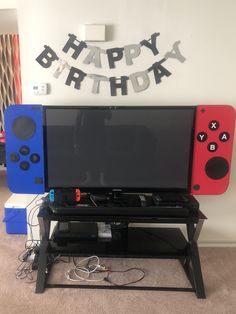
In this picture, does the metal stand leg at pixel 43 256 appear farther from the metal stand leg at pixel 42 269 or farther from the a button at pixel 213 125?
the a button at pixel 213 125

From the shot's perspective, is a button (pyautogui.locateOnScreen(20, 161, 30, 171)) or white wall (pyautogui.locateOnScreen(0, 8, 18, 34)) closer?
a button (pyautogui.locateOnScreen(20, 161, 30, 171))

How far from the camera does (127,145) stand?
2025 mm

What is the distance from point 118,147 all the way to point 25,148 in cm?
65

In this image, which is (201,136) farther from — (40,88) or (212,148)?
(40,88)

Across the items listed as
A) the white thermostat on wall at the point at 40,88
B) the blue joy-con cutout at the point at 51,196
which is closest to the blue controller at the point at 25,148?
the blue joy-con cutout at the point at 51,196

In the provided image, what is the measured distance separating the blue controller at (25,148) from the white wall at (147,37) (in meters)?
0.28

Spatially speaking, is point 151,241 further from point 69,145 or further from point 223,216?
point 69,145

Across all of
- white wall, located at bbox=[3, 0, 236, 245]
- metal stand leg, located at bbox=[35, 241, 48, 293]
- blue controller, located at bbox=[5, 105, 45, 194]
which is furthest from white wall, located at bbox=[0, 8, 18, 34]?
metal stand leg, located at bbox=[35, 241, 48, 293]

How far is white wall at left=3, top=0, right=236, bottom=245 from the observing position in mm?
2092

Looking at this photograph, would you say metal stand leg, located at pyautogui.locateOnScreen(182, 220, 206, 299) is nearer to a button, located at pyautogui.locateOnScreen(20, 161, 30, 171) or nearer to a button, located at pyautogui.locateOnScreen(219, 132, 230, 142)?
a button, located at pyautogui.locateOnScreen(219, 132, 230, 142)

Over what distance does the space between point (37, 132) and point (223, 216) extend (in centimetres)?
166

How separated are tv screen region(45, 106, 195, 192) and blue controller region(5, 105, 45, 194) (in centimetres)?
6

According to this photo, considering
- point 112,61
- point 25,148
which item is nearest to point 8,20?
point 112,61

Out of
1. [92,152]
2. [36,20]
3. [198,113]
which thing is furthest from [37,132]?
[198,113]
